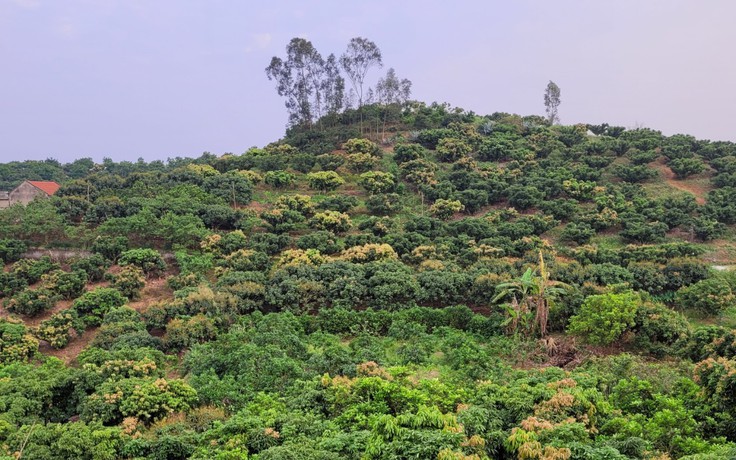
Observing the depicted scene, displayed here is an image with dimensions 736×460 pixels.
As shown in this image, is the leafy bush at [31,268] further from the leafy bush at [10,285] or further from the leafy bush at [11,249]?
the leafy bush at [11,249]

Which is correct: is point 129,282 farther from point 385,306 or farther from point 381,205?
point 381,205

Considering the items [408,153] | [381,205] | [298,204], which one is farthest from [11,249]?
[408,153]

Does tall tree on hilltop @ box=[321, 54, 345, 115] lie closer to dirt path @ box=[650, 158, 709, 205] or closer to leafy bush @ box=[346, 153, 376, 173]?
leafy bush @ box=[346, 153, 376, 173]

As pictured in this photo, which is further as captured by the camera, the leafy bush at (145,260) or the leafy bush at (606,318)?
the leafy bush at (145,260)

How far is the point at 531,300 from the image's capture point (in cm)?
1773

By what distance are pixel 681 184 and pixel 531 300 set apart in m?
24.8

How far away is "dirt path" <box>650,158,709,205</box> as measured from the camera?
112 ft

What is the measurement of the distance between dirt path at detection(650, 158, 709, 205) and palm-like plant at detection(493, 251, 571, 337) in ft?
70.5

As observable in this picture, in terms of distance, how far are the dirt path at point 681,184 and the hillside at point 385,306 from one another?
181 mm

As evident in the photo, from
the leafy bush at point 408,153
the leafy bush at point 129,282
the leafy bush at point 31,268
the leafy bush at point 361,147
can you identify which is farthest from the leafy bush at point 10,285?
the leafy bush at point 408,153

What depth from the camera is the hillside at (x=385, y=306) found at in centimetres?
1021

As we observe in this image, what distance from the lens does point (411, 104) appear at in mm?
52000

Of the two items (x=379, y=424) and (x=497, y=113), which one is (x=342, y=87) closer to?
(x=497, y=113)

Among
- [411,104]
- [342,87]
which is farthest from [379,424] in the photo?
[411,104]
